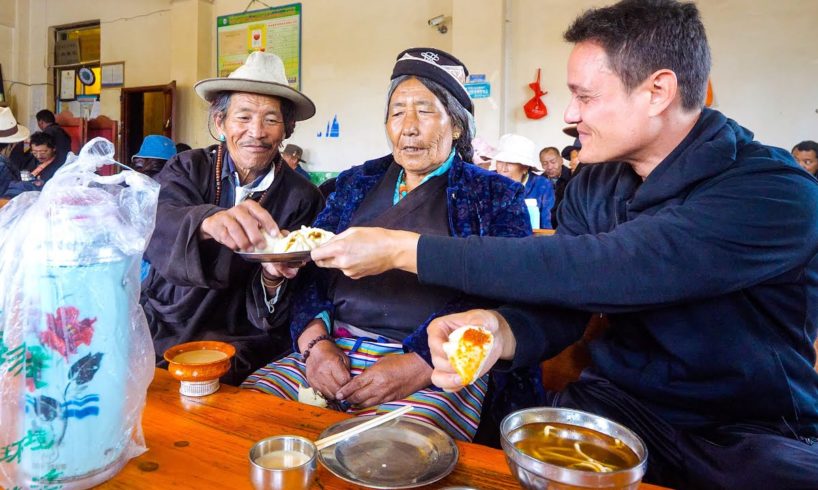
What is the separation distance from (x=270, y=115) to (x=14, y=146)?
8.06 metres

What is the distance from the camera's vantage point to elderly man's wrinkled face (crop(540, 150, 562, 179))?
21.9 feet

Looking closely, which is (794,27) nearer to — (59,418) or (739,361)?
(739,361)

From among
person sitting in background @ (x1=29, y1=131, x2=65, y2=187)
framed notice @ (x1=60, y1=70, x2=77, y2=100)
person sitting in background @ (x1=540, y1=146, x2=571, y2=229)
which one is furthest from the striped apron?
framed notice @ (x1=60, y1=70, x2=77, y2=100)

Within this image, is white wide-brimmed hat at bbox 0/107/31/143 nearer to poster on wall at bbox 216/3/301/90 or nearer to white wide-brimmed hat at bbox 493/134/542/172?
poster on wall at bbox 216/3/301/90

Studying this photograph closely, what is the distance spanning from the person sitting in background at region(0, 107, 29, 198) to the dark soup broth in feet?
18.0

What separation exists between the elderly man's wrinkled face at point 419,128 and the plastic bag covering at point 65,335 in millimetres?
1144

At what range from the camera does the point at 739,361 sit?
122cm

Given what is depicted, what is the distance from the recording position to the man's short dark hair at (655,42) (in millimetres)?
1285

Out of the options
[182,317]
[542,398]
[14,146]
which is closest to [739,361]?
[542,398]

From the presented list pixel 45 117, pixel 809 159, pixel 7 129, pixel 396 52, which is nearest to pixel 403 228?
pixel 809 159

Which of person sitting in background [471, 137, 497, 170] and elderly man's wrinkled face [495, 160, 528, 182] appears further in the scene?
person sitting in background [471, 137, 497, 170]

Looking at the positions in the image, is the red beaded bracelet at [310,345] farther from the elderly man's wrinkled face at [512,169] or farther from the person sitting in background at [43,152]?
the person sitting in background at [43,152]

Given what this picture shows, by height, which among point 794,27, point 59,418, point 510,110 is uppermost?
point 794,27

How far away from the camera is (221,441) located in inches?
40.5
